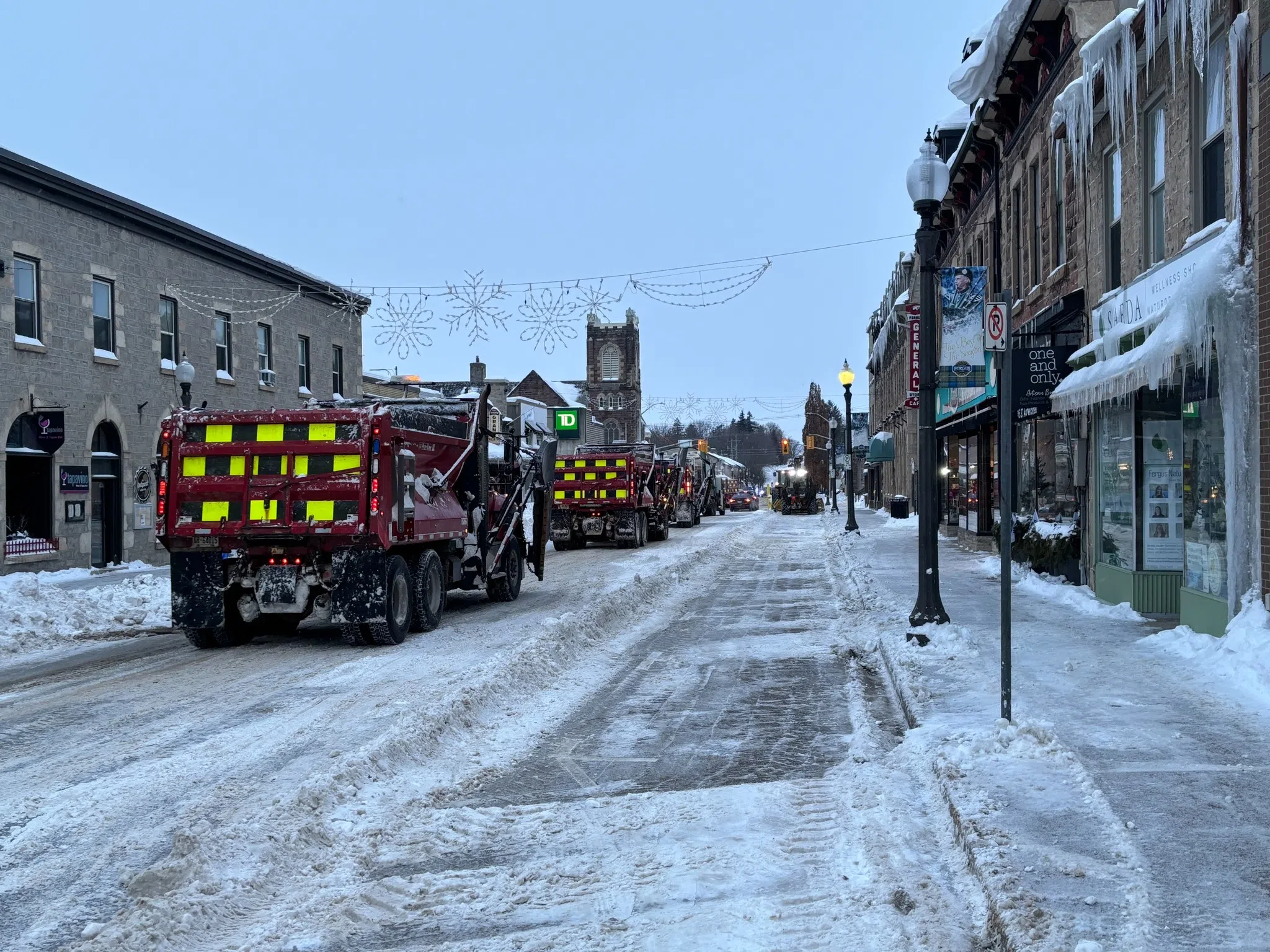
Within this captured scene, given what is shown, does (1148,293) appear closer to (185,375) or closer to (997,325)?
(997,325)

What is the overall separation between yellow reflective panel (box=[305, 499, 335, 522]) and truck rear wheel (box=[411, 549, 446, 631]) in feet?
5.09

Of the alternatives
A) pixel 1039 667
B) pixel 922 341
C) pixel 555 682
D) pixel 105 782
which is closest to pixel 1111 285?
pixel 922 341

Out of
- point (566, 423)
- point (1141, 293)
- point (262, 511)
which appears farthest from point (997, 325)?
point (566, 423)

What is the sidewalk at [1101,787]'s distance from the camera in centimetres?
404

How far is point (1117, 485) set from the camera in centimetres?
1276

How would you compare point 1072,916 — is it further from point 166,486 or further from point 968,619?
point 166,486

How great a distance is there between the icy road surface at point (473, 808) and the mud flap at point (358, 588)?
0.61 m

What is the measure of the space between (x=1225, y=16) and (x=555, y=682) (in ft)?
27.0

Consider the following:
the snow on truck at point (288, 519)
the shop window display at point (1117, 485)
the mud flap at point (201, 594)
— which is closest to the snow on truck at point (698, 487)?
the shop window display at point (1117, 485)

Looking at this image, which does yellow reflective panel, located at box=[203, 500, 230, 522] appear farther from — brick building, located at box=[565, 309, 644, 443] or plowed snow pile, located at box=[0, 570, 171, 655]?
brick building, located at box=[565, 309, 644, 443]

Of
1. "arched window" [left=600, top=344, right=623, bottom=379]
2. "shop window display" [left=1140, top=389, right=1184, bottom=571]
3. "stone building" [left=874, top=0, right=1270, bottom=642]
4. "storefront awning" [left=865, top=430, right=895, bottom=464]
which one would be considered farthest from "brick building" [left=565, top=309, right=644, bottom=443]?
"shop window display" [left=1140, top=389, right=1184, bottom=571]

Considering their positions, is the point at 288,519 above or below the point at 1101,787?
above

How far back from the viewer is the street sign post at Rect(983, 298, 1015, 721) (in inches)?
256

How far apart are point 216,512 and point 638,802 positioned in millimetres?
7136
